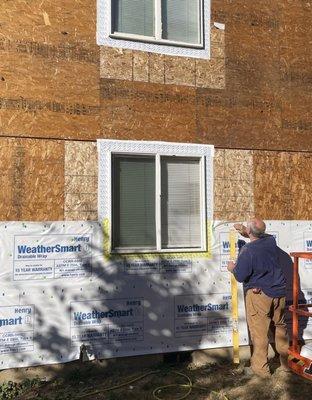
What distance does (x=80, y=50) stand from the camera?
6.84 meters

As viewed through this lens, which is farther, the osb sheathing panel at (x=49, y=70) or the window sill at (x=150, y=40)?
the window sill at (x=150, y=40)

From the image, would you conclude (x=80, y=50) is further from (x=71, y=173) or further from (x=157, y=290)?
(x=157, y=290)

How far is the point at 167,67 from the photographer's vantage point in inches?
285

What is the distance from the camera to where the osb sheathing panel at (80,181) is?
6.64m

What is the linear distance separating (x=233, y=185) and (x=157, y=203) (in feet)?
3.92

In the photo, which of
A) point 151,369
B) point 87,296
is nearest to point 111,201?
point 87,296

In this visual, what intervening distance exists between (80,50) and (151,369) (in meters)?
4.40

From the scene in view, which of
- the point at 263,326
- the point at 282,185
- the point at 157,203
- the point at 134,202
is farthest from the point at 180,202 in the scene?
the point at 263,326

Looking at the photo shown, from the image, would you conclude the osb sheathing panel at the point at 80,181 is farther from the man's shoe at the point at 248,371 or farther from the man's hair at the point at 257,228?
the man's shoe at the point at 248,371

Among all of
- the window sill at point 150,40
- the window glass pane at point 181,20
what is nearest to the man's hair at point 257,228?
the window sill at point 150,40

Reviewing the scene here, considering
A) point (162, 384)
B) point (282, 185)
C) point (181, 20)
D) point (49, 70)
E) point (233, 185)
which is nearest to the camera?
point (162, 384)

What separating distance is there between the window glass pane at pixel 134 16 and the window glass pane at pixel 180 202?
1.90 m

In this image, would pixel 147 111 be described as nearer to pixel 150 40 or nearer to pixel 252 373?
pixel 150 40

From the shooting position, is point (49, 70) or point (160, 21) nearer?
point (49, 70)
